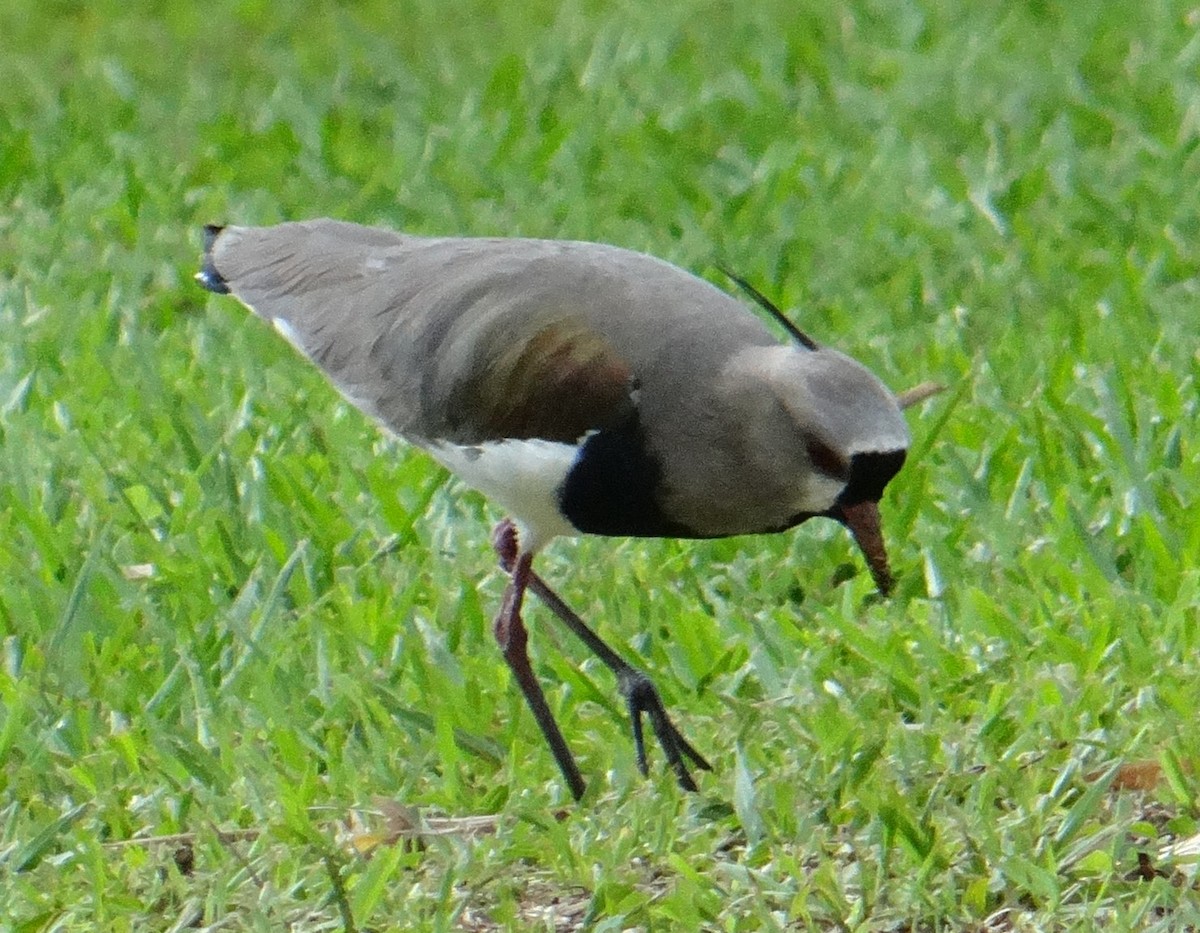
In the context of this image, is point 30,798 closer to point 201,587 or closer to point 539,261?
point 201,587

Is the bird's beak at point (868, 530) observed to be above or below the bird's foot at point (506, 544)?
above

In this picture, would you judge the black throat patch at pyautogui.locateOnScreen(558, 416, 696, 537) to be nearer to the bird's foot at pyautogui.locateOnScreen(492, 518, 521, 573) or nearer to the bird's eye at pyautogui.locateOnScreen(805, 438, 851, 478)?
the bird's eye at pyautogui.locateOnScreen(805, 438, 851, 478)

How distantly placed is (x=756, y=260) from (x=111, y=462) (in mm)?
2072

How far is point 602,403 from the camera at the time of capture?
13.1 feet

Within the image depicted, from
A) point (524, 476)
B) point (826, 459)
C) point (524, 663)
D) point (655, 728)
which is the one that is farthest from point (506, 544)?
point (826, 459)

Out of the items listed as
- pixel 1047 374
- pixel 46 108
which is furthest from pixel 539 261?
pixel 46 108

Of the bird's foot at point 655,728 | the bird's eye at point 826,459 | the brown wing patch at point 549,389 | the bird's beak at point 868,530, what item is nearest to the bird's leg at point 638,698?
the bird's foot at point 655,728

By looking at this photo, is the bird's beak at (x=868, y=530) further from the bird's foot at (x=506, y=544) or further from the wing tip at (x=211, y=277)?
the wing tip at (x=211, y=277)

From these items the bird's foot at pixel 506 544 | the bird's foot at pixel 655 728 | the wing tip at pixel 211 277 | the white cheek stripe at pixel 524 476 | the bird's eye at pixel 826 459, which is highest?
the bird's eye at pixel 826 459

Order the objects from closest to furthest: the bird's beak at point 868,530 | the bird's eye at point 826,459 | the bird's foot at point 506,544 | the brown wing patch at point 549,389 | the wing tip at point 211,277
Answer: the bird's eye at point 826,459
the bird's beak at point 868,530
the brown wing patch at point 549,389
the bird's foot at point 506,544
the wing tip at point 211,277

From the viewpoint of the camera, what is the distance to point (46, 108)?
7.89m

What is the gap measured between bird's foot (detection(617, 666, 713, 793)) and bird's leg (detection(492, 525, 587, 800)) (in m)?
0.13

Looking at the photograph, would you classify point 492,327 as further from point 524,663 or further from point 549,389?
point 524,663

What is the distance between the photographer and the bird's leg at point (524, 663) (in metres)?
4.05
